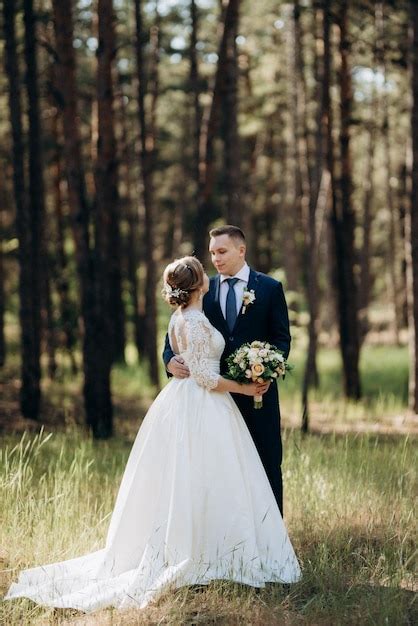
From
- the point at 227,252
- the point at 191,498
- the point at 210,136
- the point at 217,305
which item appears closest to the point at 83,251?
the point at 210,136

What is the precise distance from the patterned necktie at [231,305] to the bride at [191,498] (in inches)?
15.9

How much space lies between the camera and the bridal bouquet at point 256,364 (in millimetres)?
5766

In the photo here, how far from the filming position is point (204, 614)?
5.23m

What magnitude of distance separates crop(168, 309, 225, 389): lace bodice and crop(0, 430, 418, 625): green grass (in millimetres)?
1329

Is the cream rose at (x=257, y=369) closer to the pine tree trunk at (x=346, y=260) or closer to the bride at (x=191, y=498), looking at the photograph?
the bride at (x=191, y=498)

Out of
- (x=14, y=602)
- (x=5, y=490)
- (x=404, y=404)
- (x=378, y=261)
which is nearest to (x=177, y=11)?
(x=404, y=404)

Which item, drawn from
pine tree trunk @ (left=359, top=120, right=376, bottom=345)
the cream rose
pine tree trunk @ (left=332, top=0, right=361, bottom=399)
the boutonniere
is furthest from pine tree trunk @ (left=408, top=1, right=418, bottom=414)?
the cream rose

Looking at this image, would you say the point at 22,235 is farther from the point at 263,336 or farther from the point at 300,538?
the point at 300,538

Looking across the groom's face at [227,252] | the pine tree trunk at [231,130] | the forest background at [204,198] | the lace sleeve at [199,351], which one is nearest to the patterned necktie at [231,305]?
the groom's face at [227,252]

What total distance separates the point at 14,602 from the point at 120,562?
0.72 m

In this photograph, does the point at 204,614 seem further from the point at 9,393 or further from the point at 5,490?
the point at 9,393

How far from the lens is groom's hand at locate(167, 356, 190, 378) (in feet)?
19.5

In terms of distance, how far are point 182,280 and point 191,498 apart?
143cm

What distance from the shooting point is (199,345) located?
230 inches
